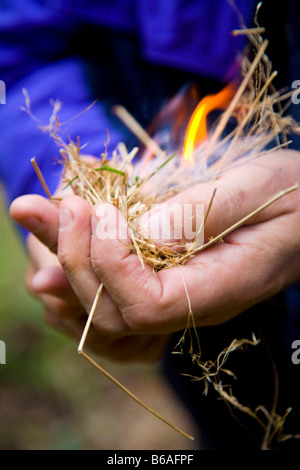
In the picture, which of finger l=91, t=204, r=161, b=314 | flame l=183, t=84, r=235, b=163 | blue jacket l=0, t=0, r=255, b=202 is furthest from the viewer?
blue jacket l=0, t=0, r=255, b=202

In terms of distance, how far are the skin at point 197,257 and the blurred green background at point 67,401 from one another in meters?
1.06

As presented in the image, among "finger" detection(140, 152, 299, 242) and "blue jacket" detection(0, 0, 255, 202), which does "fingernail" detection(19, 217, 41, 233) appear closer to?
"finger" detection(140, 152, 299, 242)

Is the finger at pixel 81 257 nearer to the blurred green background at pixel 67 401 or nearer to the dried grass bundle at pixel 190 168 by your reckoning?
the dried grass bundle at pixel 190 168

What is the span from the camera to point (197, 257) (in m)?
0.73

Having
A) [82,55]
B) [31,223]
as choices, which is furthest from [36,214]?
[82,55]

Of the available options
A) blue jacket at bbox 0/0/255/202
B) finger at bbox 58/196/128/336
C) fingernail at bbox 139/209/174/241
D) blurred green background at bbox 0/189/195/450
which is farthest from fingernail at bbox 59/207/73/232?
blurred green background at bbox 0/189/195/450

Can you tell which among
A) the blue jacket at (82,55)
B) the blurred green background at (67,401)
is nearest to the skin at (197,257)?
the blue jacket at (82,55)

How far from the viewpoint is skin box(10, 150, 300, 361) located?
2.23 feet

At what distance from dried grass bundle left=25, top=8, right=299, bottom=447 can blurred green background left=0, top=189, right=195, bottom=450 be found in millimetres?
979

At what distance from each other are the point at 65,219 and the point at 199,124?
1.32ft

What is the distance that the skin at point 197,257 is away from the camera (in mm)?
679

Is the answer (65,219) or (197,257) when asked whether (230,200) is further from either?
(65,219)

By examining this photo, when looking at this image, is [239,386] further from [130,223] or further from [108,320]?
[130,223]
